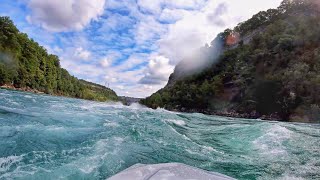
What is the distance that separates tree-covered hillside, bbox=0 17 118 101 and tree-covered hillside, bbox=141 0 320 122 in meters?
32.7

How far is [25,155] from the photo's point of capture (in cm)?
622

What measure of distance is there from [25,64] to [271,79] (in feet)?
204

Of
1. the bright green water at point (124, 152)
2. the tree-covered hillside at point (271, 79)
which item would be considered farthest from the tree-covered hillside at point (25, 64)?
the bright green water at point (124, 152)

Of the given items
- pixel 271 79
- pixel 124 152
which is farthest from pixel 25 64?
pixel 124 152

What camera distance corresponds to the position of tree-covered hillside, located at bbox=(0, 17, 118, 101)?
71025 millimetres

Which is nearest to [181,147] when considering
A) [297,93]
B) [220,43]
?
[297,93]

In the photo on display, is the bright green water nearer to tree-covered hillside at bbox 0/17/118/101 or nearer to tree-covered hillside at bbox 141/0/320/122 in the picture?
tree-covered hillside at bbox 141/0/320/122

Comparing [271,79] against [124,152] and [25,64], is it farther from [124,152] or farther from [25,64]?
[25,64]

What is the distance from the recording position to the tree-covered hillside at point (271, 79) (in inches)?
1801

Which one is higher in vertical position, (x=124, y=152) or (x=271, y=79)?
(x=271, y=79)

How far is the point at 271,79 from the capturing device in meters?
49.2

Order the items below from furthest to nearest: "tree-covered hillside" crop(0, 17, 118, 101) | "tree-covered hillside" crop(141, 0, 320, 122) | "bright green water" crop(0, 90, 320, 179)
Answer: "tree-covered hillside" crop(0, 17, 118, 101) → "tree-covered hillside" crop(141, 0, 320, 122) → "bright green water" crop(0, 90, 320, 179)

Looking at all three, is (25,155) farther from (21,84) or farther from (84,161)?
(21,84)

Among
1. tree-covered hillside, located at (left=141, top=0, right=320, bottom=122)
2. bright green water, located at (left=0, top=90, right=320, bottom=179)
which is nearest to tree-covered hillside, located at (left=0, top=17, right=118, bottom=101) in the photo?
tree-covered hillside, located at (left=141, top=0, right=320, bottom=122)
